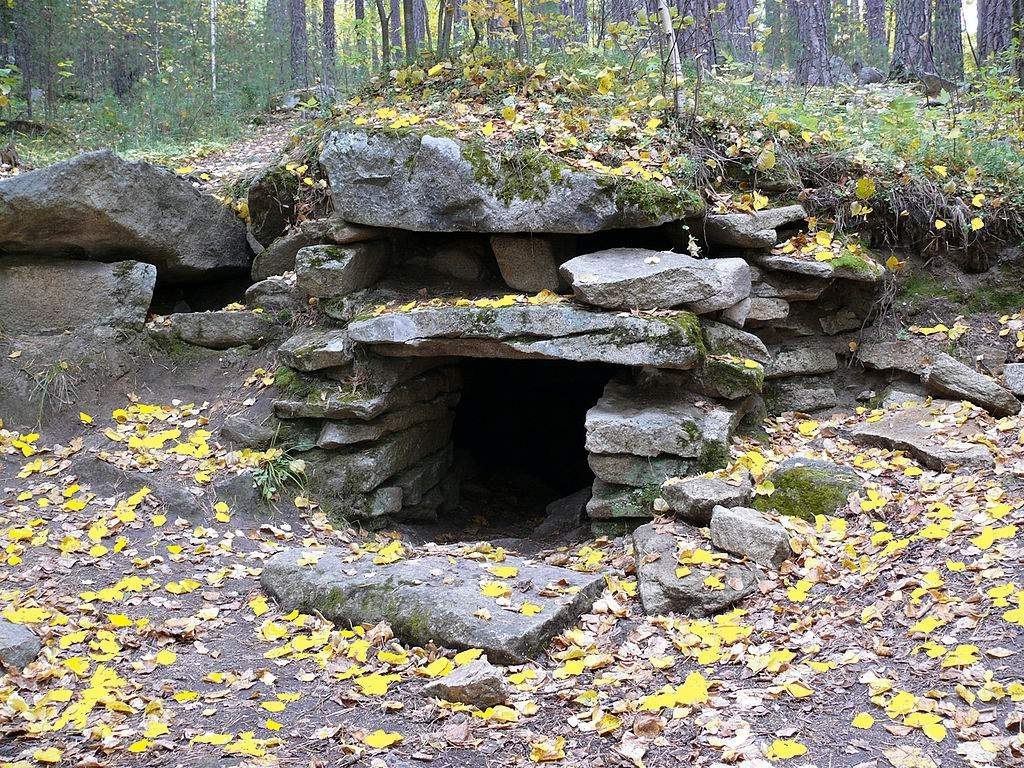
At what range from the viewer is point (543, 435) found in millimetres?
10297

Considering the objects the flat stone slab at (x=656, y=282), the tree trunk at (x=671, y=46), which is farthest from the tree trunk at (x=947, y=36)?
the flat stone slab at (x=656, y=282)

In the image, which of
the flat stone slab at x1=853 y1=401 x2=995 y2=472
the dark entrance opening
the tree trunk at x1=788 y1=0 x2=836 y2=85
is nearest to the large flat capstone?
the flat stone slab at x1=853 y1=401 x2=995 y2=472

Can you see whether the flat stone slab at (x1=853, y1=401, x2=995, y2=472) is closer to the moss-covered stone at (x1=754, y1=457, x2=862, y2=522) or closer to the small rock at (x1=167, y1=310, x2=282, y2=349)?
the moss-covered stone at (x1=754, y1=457, x2=862, y2=522)

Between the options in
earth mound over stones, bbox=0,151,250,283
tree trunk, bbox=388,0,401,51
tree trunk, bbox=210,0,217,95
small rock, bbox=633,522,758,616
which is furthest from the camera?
tree trunk, bbox=388,0,401,51

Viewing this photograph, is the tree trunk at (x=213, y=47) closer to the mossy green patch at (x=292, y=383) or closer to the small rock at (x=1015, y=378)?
the mossy green patch at (x=292, y=383)

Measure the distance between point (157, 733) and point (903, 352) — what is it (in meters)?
6.20

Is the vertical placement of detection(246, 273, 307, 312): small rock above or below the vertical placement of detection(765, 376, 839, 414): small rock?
above

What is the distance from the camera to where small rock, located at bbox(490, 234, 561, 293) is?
6.48 metres

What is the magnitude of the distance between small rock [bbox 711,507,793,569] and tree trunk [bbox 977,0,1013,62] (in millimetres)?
8776

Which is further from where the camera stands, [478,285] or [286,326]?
[286,326]

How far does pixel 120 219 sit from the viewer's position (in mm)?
7074

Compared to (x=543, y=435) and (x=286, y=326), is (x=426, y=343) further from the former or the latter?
(x=543, y=435)

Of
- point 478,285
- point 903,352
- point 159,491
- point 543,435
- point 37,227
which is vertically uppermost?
point 37,227

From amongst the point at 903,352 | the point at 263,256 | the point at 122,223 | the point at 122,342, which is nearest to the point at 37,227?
the point at 122,223
